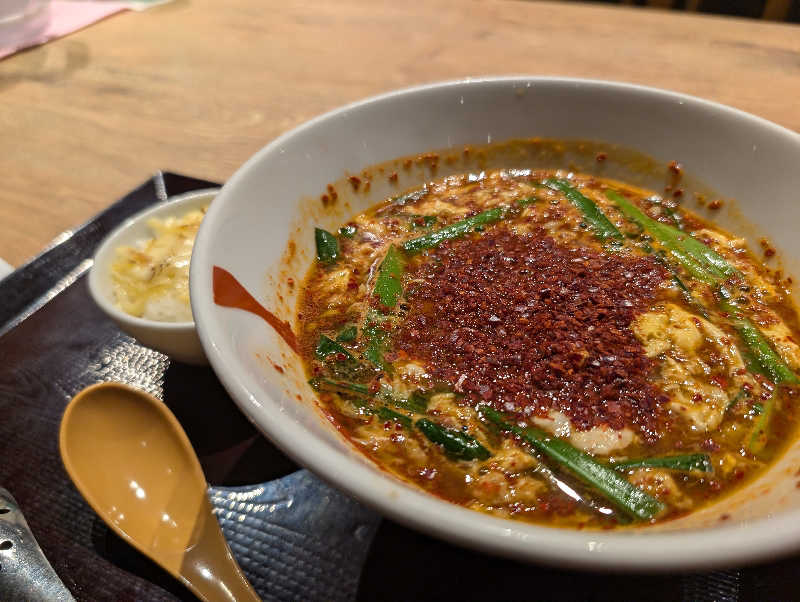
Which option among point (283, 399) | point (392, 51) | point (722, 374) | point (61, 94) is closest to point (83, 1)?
point (61, 94)

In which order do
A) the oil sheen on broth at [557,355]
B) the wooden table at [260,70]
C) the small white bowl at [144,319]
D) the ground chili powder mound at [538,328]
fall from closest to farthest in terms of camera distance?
the oil sheen on broth at [557,355]
the ground chili powder mound at [538,328]
the small white bowl at [144,319]
the wooden table at [260,70]

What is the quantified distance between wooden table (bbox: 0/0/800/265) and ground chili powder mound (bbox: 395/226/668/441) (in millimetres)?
1459

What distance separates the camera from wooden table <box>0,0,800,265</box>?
257 cm

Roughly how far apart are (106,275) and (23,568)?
3.11 ft

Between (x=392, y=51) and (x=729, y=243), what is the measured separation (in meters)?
2.41

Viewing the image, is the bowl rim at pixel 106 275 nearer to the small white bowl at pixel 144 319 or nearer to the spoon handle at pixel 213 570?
the small white bowl at pixel 144 319

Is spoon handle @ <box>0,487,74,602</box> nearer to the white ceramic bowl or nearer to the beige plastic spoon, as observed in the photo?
the beige plastic spoon

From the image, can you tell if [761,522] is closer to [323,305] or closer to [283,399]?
[283,399]

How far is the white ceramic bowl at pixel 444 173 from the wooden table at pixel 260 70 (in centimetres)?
105

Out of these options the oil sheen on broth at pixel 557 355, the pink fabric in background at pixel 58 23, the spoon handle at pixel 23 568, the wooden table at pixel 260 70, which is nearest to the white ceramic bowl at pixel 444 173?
the oil sheen on broth at pixel 557 355

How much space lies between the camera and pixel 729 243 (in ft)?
5.33

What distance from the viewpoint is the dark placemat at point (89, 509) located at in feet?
3.75

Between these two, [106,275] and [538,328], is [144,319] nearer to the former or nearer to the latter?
[106,275]

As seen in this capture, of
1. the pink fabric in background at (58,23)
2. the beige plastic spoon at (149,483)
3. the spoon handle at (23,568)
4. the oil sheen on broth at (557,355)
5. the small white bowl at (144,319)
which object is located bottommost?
the spoon handle at (23,568)
